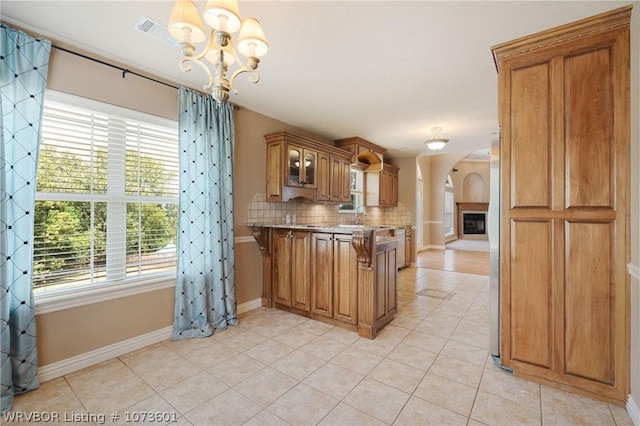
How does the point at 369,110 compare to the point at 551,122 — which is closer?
the point at 551,122

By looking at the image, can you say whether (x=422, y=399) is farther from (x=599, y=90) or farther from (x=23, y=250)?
(x=23, y=250)

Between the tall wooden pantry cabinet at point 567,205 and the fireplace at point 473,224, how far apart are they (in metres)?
11.1

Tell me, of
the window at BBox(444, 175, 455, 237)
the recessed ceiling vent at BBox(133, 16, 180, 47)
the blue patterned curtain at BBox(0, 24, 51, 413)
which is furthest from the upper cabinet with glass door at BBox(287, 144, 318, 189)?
the window at BBox(444, 175, 455, 237)

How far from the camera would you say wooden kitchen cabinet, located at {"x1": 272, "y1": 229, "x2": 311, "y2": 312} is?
3457 mm

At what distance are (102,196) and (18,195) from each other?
548mm

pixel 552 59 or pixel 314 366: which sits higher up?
pixel 552 59

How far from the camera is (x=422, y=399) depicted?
196 cm

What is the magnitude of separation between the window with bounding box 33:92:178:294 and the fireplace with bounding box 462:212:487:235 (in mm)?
12171

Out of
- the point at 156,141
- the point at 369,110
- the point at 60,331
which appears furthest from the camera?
the point at 369,110

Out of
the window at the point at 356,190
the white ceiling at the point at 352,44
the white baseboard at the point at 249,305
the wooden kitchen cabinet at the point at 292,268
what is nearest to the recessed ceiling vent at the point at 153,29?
the white ceiling at the point at 352,44

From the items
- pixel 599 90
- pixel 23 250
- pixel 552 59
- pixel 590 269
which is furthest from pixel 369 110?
pixel 23 250

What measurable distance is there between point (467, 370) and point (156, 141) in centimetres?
352

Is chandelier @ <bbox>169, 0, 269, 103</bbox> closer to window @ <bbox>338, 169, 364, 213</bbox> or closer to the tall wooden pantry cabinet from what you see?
the tall wooden pantry cabinet

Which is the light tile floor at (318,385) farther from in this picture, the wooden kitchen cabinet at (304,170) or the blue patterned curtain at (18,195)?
the wooden kitchen cabinet at (304,170)
